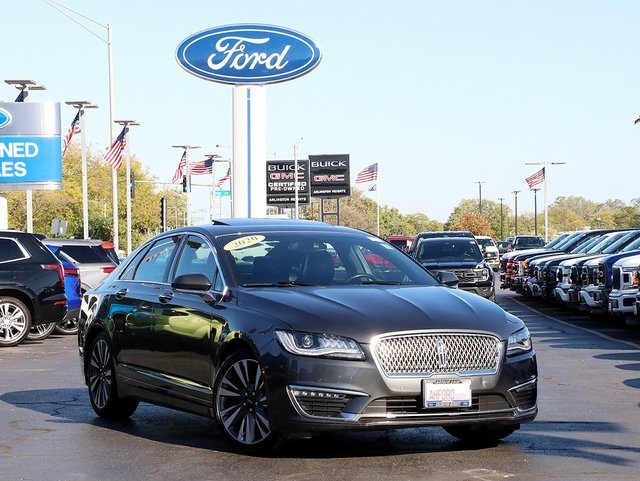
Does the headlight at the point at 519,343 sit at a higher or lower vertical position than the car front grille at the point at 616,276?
lower

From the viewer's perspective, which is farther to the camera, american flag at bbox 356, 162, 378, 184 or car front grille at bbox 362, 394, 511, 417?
american flag at bbox 356, 162, 378, 184

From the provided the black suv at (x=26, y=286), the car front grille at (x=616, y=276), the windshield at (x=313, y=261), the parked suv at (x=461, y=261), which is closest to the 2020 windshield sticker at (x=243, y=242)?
the windshield at (x=313, y=261)

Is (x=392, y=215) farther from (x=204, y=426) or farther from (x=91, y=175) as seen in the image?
(x=204, y=426)

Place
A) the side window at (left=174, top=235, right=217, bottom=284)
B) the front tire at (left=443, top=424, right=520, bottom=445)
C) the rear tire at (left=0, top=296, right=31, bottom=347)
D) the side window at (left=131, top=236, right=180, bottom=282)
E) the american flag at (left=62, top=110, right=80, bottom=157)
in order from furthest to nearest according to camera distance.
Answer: the american flag at (left=62, top=110, right=80, bottom=157)
the rear tire at (left=0, top=296, right=31, bottom=347)
the side window at (left=131, top=236, right=180, bottom=282)
the side window at (left=174, top=235, right=217, bottom=284)
the front tire at (left=443, top=424, right=520, bottom=445)

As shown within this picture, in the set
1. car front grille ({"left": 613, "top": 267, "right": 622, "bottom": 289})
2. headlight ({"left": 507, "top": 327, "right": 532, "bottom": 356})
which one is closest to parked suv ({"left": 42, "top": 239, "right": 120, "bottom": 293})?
car front grille ({"left": 613, "top": 267, "right": 622, "bottom": 289})

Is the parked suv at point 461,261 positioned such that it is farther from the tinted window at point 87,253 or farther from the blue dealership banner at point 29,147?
the blue dealership banner at point 29,147

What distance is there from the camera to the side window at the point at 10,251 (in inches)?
774

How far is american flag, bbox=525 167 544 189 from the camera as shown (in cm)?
7750

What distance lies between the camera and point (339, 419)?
7965 mm

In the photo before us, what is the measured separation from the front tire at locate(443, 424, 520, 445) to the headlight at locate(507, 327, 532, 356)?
1.90 ft

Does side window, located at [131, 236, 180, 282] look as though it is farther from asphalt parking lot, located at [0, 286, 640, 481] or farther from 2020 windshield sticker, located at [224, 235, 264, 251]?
asphalt parking lot, located at [0, 286, 640, 481]

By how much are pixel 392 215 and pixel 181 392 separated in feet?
494

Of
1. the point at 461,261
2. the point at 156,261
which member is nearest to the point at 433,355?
Result: the point at 156,261

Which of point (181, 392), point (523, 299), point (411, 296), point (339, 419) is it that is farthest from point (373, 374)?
point (523, 299)
